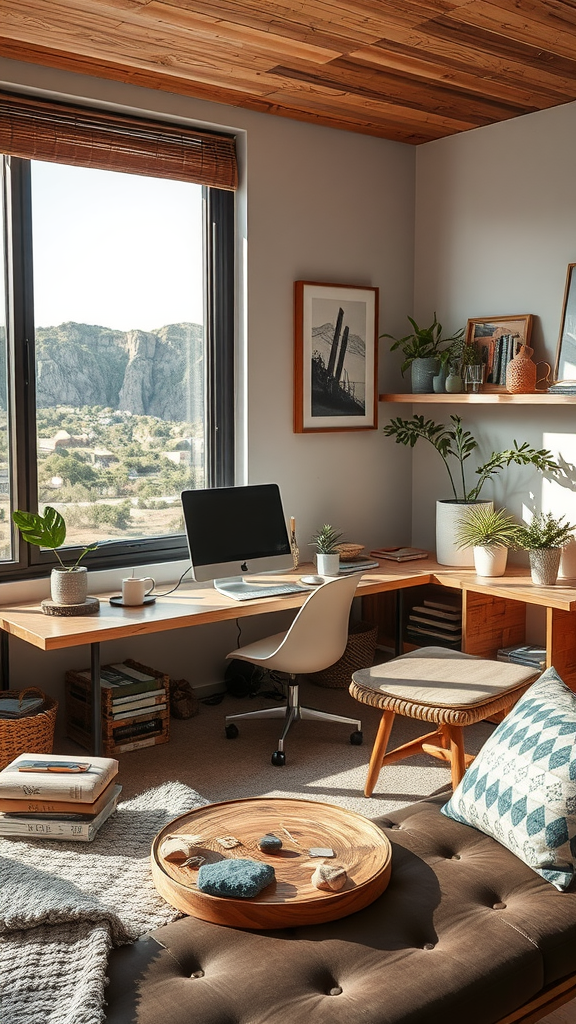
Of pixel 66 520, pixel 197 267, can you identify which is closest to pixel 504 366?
pixel 197 267

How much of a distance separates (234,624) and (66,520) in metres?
1.02

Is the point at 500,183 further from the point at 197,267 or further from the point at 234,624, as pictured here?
the point at 234,624

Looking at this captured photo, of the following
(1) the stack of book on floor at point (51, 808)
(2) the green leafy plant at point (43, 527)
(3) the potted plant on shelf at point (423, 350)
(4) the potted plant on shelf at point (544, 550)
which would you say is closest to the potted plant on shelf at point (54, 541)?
(2) the green leafy plant at point (43, 527)

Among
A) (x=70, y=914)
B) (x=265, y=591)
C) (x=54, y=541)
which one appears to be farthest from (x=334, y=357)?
(x=70, y=914)

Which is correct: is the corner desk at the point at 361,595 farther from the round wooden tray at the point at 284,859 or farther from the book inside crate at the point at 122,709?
the round wooden tray at the point at 284,859

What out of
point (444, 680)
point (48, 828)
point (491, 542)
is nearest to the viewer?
point (48, 828)

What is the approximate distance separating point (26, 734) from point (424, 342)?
8.76 ft

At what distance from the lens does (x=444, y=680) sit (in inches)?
127

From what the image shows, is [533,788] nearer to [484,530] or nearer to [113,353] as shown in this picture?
[484,530]

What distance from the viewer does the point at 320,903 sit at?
1.86 m

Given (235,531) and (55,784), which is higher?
(235,531)

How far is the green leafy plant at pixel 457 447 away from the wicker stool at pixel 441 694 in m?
1.29

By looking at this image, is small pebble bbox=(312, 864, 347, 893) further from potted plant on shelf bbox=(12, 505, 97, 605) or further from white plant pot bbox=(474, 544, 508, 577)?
white plant pot bbox=(474, 544, 508, 577)

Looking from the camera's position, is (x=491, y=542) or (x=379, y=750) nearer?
(x=379, y=750)
